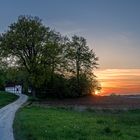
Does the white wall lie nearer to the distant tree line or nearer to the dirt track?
the distant tree line

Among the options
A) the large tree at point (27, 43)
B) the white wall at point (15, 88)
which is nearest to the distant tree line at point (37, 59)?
the large tree at point (27, 43)

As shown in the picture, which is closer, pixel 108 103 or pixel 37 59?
pixel 108 103

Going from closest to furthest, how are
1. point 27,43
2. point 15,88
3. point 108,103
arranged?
point 108,103 → point 27,43 → point 15,88

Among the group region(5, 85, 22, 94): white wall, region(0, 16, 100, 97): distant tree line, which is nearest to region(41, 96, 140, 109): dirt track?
region(0, 16, 100, 97): distant tree line

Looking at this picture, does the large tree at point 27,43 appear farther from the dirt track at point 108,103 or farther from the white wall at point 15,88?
the white wall at point 15,88

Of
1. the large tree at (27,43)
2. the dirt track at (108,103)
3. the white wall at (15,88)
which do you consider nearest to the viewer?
the dirt track at (108,103)

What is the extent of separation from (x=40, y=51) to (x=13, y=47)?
5.52m

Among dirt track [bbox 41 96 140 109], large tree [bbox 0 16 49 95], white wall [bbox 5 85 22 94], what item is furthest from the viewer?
white wall [bbox 5 85 22 94]

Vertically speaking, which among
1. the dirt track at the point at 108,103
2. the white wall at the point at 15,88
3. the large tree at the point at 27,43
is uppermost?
the large tree at the point at 27,43

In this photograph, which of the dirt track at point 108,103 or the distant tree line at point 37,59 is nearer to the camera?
the dirt track at point 108,103

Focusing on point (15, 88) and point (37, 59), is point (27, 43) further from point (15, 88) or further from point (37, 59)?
point (15, 88)

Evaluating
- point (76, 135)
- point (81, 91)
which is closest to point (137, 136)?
point (76, 135)

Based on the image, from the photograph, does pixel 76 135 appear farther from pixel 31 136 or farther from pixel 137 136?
pixel 137 136

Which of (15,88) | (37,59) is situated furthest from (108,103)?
(15,88)
